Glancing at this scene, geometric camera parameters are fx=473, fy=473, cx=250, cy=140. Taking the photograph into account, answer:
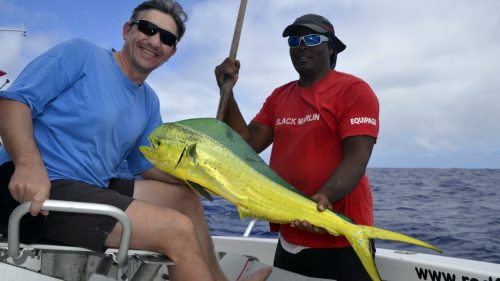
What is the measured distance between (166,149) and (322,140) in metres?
1.08

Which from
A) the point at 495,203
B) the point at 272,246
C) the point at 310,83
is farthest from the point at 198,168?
the point at 495,203

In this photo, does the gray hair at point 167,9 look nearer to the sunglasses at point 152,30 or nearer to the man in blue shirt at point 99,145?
the man in blue shirt at point 99,145

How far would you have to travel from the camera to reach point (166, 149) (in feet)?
7.16

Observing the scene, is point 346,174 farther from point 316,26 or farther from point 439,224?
point 439,224

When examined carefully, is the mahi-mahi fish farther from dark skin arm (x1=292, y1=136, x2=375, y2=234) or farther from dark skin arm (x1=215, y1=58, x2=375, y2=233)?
dark skin arm (x1=292, y1=136, x2=375, y2=234)

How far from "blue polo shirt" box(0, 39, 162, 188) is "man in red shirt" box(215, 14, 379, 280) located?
31.5 inches

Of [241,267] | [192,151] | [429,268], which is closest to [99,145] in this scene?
[192,151]

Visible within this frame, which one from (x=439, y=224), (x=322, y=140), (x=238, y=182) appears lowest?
(x=238, y=182)

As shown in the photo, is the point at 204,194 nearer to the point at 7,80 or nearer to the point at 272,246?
the point at 272,246

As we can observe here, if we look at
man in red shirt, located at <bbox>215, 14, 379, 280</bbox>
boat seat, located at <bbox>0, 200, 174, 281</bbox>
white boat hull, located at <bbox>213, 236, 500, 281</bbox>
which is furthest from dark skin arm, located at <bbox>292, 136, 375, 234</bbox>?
white boat hull, located at <bbox>213, 236, 500, 281</bbox>

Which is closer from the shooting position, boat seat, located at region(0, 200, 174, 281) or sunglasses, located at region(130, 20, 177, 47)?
boat seat, located at region(0, 200, 174, 281)

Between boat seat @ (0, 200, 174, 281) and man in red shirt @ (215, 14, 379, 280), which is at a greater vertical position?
man in red shirt @ (215, 14, 379, 280)

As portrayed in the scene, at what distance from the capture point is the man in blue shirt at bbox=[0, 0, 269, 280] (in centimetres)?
221

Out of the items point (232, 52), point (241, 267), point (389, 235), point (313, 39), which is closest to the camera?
point (389, 235)
